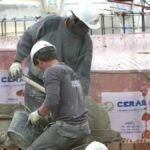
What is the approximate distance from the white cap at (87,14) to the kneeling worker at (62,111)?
2.41ft

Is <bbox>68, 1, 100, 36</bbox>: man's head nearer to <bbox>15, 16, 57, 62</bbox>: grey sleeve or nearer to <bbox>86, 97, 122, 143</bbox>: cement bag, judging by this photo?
<bbox>15, 16, 57, 62</bbox>: grey sleeve

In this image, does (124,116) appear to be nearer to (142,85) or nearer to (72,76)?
(142,85)

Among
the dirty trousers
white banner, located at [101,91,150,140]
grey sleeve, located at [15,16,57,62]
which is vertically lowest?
white banner, located at [101,91,150,140]

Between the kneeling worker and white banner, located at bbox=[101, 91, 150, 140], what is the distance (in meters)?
2.95

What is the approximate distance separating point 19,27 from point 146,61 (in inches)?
287

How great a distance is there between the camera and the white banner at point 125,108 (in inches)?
311

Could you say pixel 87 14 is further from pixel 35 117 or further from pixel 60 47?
pixel 35 117

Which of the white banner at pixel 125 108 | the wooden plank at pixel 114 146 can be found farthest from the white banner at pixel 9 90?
the wooden plank at pixel 114 146

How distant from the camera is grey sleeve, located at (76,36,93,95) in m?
5.96

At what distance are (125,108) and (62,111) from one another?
3164 mm

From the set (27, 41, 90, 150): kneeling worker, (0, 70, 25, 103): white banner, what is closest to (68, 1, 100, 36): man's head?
(27, 41, 90, 150): kneeling worker

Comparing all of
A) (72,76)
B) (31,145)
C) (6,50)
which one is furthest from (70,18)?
(6,50)

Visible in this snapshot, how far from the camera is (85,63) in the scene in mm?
5992

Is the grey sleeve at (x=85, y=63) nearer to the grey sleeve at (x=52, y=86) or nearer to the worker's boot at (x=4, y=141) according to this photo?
the worker's boot at (x=4, y=141)
